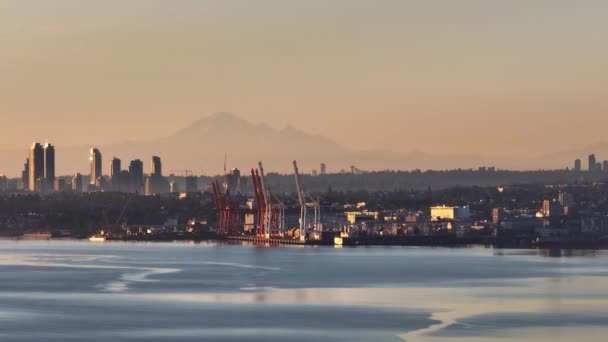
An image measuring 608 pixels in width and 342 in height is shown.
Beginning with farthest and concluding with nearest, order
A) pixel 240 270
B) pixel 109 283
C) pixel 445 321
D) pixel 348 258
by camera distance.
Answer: pixel 348 258 → pixel 240 270 → pixel 109 283 → pixel 445 321

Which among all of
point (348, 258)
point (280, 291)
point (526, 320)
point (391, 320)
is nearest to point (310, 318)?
point (391, 320)

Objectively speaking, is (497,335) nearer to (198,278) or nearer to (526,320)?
(526,320)

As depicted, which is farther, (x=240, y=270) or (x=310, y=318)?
(x=240, y=270)

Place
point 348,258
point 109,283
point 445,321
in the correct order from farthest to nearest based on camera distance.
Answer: point 348,258 → point 109,283 → point 445,321

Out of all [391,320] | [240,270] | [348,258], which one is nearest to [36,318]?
[391,320]

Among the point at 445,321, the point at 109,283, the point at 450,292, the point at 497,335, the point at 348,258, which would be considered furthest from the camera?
the point at 348,258

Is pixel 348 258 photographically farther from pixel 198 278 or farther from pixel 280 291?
pixel 280 291
